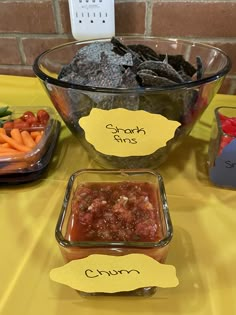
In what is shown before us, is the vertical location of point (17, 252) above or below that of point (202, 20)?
below

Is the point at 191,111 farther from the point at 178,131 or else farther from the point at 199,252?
the point at 199,252

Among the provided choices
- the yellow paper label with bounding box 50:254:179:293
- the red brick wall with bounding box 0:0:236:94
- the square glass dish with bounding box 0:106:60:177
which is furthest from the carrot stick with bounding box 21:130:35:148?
the red brick wall with bounding box 0:0:236:94

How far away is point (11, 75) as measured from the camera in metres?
1.20

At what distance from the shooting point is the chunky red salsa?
45 cm

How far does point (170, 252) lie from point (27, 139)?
40 centimetres

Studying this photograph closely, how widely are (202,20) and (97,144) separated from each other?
59cm

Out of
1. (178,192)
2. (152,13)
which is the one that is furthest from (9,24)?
(178,192)

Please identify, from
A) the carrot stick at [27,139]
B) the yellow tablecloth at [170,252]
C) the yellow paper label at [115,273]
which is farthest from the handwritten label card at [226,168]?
the carrot stick at [27,139]

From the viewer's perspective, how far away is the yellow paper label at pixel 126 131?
1.85ft

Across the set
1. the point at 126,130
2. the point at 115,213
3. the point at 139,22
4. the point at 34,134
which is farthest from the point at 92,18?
the point at 115,213

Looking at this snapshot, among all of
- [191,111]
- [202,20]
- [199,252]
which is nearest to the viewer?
[199,252]

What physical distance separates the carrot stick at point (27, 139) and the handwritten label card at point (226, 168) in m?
0.37

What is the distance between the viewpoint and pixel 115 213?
48cm

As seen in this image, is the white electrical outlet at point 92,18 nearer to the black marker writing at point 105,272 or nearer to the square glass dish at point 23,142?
the square glass dish at point 23,142
